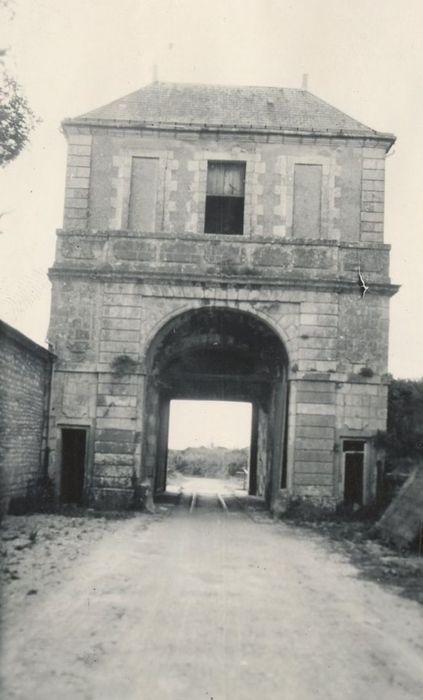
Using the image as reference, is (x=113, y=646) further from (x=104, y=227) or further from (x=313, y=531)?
(x=104, y=227)

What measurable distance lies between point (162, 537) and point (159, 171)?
918 centimetres

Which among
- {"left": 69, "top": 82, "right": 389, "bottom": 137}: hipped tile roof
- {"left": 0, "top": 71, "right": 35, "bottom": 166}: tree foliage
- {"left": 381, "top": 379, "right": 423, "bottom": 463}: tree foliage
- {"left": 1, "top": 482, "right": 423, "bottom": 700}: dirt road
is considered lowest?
{"left": 1, "top": 482, "right": 423, "bottom": 700}: dirt road

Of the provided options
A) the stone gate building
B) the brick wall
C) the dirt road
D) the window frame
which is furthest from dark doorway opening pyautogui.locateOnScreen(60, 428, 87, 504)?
the window frame

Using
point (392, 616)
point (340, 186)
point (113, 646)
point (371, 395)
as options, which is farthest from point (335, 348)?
point (113, 646)

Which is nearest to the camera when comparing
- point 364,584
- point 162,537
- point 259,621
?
point 259,621

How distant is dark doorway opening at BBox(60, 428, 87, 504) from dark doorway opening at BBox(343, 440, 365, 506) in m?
6.32

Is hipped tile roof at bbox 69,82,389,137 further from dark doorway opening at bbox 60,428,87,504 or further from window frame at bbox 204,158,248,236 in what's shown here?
dark doorway opening at bbox 60,428,87,504

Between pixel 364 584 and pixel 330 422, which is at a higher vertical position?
pixel 330 422

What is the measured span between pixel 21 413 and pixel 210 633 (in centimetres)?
838

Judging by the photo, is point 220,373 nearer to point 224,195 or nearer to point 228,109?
point 224,195

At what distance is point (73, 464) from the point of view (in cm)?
1523

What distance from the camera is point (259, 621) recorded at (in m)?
6.15

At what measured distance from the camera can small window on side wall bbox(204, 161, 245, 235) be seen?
1584cm

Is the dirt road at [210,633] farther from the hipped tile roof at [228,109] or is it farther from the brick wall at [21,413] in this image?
the hipped tile roof at [228,109]
